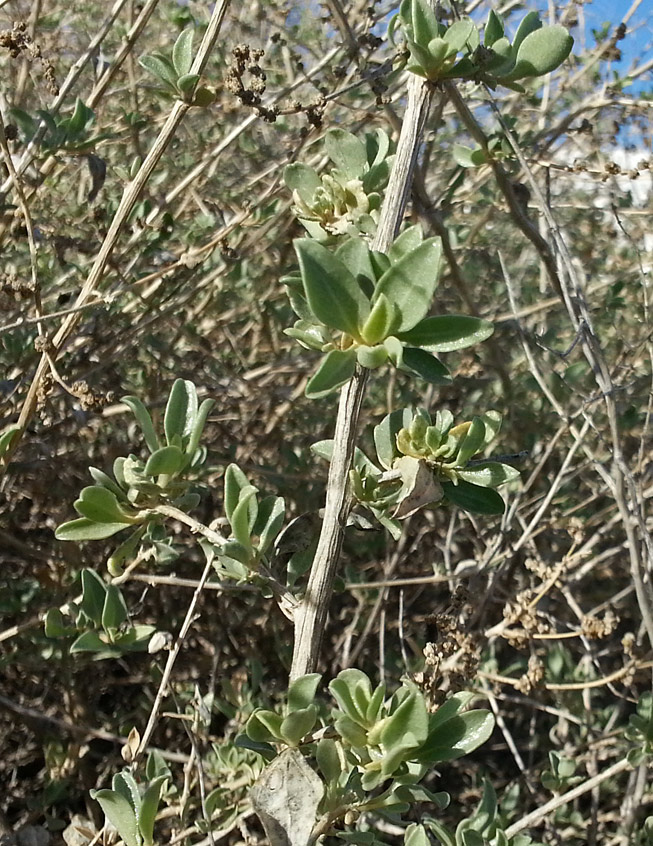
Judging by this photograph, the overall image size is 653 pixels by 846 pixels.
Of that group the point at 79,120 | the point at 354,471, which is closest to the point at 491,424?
the point at 354,471

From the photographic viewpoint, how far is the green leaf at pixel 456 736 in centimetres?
80

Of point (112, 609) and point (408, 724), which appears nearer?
point (408, 724)

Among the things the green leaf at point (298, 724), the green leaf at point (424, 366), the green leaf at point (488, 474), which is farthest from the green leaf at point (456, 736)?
the green leaf at point (424, 366)

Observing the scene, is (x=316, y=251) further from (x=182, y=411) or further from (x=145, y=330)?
(x=145, y=330)

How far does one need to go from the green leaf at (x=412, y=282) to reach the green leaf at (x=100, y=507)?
1.21 feet

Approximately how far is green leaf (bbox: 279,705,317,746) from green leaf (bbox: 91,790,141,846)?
0.25 meters

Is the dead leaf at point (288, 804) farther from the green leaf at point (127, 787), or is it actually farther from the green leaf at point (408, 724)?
the green leaf at point (127, 787)

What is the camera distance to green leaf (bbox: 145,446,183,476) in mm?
832

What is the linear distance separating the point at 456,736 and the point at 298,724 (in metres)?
0.16

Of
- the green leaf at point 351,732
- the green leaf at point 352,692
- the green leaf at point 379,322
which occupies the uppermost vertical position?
the green leaf at point 379,322

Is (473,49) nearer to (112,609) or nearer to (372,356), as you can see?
(372,356)

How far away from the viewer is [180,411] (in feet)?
3.10

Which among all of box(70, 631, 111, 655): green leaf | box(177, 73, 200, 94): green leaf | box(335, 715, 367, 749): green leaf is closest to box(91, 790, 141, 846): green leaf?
box(70, 631, 111, 655): green leaf

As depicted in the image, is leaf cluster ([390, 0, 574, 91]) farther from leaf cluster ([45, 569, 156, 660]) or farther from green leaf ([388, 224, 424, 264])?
leaf cluster ([45, 569, 156, 660])
